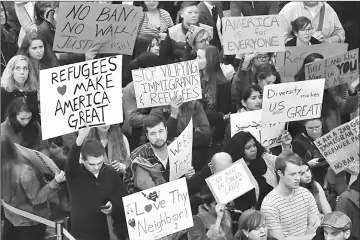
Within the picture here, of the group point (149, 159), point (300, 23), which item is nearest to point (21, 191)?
point (149, 159)

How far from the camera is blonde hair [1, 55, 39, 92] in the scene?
927 cm

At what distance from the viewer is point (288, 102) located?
9.82m

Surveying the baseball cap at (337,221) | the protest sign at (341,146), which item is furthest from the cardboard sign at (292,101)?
the baseball cap at (337,221)

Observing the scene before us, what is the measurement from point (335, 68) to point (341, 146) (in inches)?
23.8

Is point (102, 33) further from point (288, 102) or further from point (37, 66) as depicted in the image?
point (288, 102)

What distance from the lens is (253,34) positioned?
9773 millimetres

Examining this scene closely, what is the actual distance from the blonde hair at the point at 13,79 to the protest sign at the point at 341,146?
2.23 metres

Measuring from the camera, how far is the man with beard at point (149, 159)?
30.7ft

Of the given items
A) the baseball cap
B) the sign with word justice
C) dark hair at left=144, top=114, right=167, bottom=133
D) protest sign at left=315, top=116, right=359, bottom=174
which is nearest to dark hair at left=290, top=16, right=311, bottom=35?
the sign with word justice

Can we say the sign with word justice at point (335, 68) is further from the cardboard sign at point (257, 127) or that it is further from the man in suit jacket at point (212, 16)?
the man in suit jacket at point (212, 16)

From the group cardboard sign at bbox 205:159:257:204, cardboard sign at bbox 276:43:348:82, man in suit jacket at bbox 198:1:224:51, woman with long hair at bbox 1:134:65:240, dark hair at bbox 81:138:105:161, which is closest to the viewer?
dark hair at bbox 81:138:105:161

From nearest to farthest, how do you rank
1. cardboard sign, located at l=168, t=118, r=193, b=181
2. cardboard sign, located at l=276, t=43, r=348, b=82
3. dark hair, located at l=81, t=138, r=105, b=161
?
dark hair, located at l=81, t=138, r=105, b=161 < cardboard sign, located at l=168, t=118, r=193, b=181 < cardboard sign, located at l=276, t=43, r=348, b=82

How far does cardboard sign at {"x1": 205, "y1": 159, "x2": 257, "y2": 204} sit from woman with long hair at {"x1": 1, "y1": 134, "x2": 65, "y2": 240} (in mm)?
1167

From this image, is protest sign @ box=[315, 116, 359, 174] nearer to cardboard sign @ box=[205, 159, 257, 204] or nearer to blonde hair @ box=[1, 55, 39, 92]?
cardboard sign @ box=[205, 159, 257, 204]
